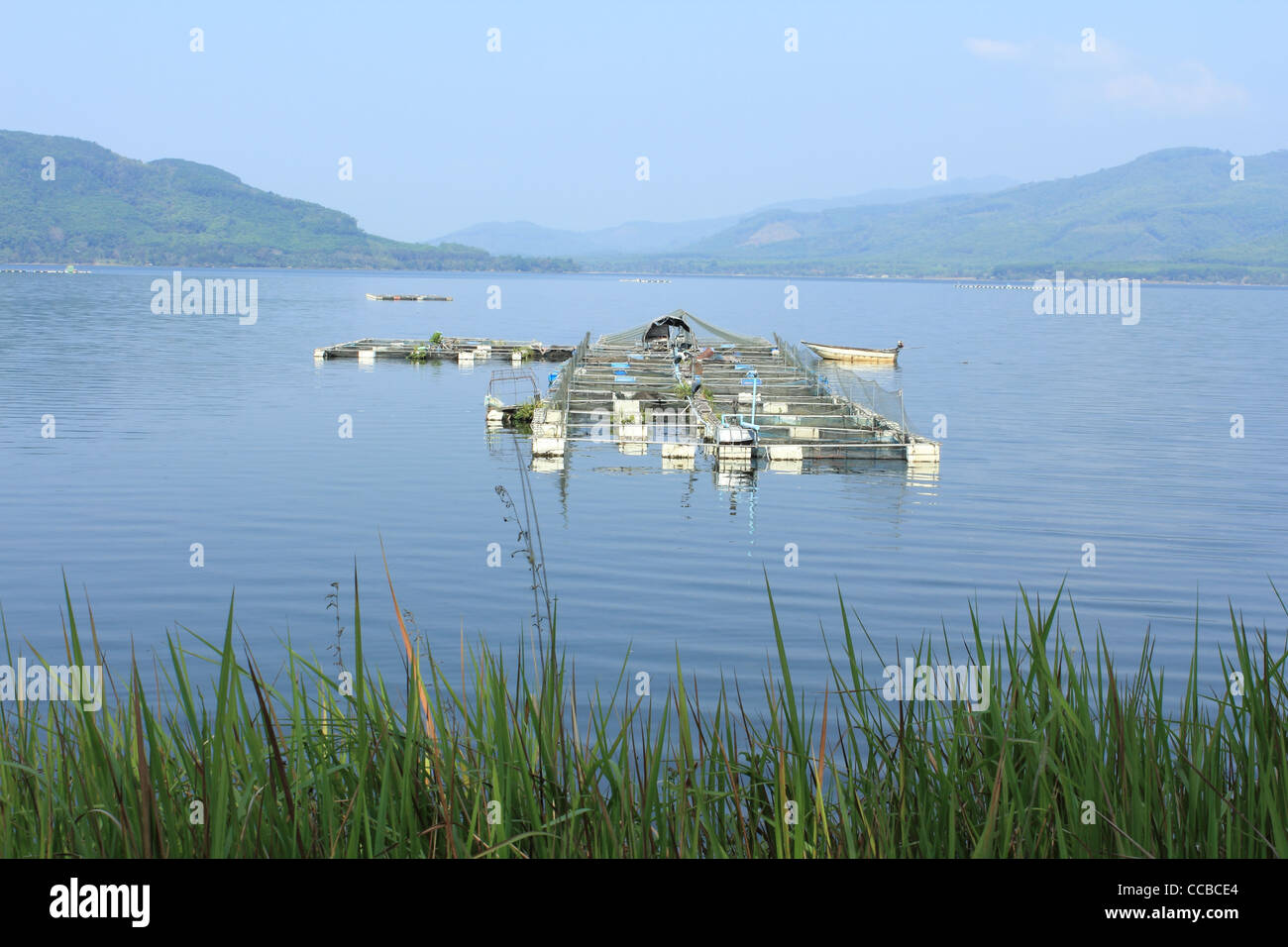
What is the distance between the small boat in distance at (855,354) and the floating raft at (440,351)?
61.2 ft

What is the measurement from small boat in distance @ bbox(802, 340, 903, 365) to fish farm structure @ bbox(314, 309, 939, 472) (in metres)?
14.2

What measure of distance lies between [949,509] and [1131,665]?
548 inches

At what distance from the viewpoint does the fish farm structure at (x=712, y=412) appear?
40188 mm

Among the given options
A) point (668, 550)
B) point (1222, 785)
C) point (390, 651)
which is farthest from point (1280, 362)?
point (1222, 785)

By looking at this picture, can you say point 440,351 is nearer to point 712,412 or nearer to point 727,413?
point 712,412

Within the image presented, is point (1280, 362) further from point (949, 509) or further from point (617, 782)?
point (617, 782)

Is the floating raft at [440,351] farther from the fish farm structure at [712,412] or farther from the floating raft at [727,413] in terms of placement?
the floating raft at [727,413]

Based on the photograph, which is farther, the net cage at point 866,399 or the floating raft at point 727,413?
the net cage at point 866,399

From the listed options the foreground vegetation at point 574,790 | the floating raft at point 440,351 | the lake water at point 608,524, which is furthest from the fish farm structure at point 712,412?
the foreground vegetation at point 574,790

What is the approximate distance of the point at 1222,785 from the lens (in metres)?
5.75

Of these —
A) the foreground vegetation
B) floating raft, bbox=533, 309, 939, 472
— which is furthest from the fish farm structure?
the foreground vegetation

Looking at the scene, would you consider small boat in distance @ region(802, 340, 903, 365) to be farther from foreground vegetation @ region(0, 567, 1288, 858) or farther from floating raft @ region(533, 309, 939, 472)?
foreground vegetation @ region(0, 567, 1288, 858)

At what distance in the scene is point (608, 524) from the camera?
30.6m

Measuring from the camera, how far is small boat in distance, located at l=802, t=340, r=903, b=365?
86.3m
